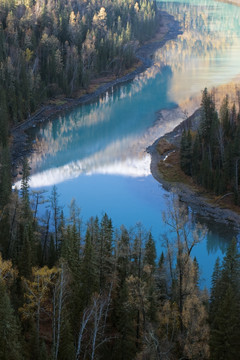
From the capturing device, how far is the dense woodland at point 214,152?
55.3m

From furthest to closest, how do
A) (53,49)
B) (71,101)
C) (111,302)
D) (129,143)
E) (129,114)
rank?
(53,49) → (71,101) → (129,114) → (129,143) → (111,302)

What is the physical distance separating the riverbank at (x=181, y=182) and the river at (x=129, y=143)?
1382mm

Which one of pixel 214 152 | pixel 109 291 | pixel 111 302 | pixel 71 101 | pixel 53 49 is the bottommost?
pixel 71 101

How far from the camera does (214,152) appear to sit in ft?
199

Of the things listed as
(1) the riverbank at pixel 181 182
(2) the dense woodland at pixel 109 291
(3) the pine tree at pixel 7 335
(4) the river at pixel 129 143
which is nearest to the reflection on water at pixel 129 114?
(4) the river at pixel 129 143

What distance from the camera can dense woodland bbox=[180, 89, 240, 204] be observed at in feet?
181

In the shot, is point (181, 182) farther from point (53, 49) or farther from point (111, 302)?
point (53, 49)

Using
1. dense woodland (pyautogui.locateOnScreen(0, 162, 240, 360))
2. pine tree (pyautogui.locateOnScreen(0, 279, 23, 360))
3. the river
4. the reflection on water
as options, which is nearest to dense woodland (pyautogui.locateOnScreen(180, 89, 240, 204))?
the river

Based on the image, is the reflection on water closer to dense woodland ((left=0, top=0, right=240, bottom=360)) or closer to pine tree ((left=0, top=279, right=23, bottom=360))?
dense woodland ((left=0, top=0, right=240, bottom=360))

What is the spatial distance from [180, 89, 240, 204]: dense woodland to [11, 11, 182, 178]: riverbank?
76.3 ft

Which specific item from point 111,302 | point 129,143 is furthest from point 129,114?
point 111,302

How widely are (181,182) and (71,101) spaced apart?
139 feet

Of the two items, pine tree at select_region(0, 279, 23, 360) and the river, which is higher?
pine tree at select_region(0, 279, 23, 360)

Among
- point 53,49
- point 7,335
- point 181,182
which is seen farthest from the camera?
point 53,49
